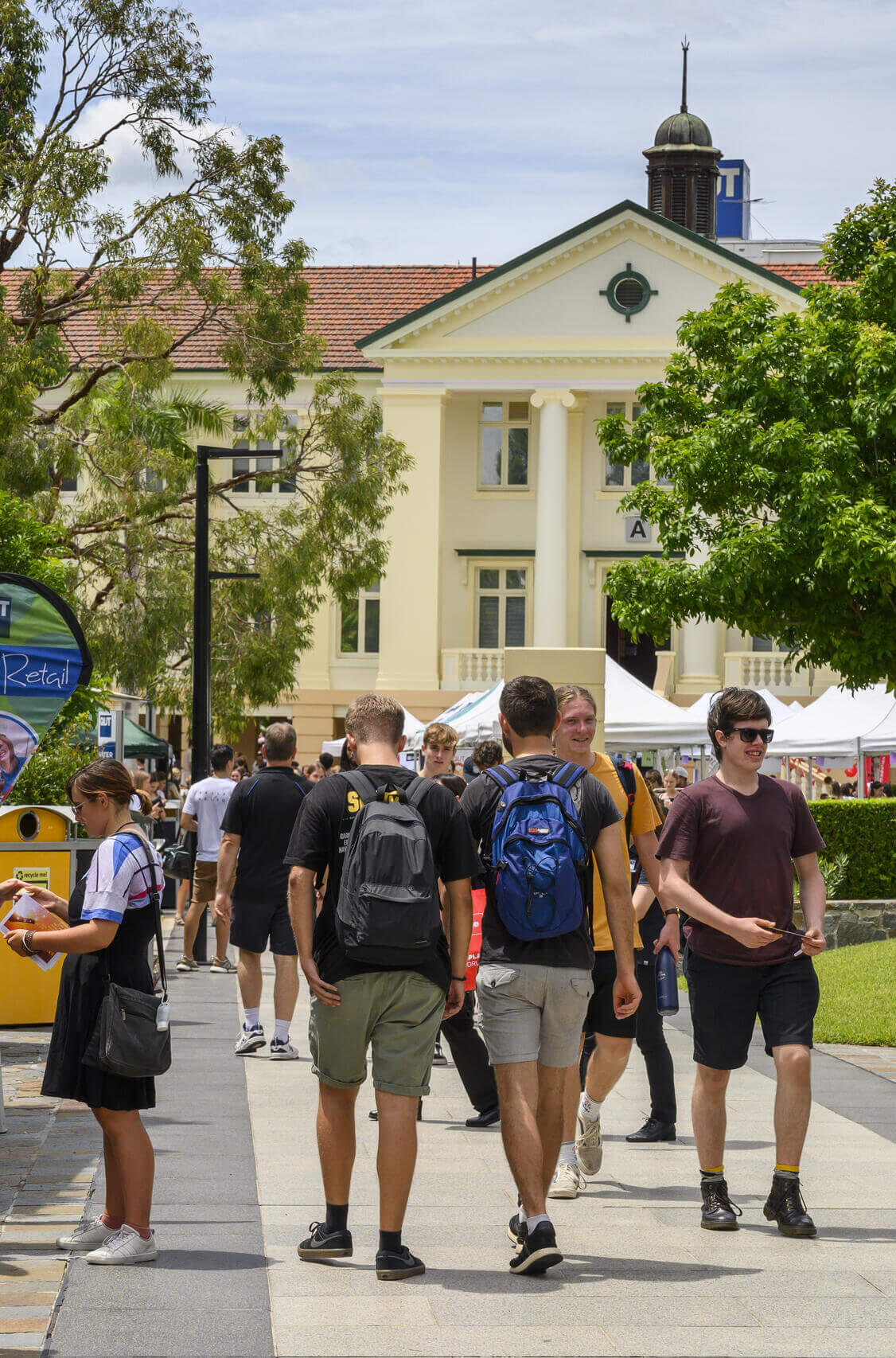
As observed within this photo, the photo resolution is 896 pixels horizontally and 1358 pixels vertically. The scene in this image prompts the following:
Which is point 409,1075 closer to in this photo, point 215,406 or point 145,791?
point 145,791

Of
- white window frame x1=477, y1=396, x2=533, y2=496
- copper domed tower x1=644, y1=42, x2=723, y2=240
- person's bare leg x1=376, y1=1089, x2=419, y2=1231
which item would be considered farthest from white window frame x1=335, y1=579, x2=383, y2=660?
person's bare leg x1=376, y1=1089, x2=419, y2=1231

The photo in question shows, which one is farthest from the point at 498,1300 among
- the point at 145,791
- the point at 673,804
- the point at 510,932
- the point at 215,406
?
the point at 215,406

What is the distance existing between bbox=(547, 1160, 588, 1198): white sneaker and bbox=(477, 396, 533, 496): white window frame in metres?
38.4

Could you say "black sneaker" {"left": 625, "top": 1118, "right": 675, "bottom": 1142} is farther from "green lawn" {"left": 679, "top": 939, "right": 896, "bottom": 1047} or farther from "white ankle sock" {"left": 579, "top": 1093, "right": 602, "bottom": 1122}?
"green lawn" {"left": 679, "top": 939, "right": 896, "bottom": 1047}

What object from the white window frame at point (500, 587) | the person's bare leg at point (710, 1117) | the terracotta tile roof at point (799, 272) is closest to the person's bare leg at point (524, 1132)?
the person's bare leg at point (710, 1117)

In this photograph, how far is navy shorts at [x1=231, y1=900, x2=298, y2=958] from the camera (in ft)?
35.9

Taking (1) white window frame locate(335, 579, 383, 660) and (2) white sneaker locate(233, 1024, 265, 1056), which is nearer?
(2) white sneaker locate(233, 1024, 265, 1056)

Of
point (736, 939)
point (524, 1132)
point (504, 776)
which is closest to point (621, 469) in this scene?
point (736, 939)

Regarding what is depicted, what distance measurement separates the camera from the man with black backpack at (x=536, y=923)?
603 centimetres

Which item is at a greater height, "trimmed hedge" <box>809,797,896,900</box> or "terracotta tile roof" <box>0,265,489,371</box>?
"terracotta tile roof" <box>0,265,489,371</box>

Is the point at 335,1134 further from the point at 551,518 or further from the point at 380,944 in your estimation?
the point at 551,518

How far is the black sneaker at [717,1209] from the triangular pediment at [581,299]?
37147mm

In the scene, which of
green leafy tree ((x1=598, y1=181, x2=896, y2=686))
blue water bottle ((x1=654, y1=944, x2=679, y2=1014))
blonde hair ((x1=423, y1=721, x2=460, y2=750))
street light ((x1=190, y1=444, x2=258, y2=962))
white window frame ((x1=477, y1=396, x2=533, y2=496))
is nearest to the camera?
blue water bottle ((x1=654, y1=944, x2=679, y2=1014))

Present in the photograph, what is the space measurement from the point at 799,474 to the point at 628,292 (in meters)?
21.7
